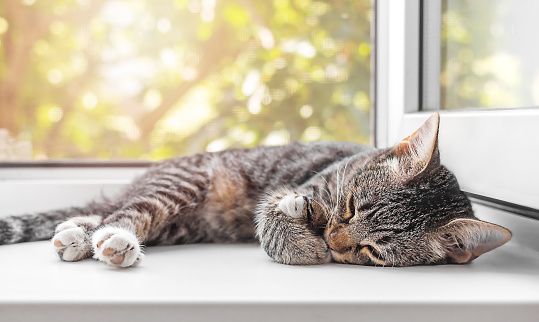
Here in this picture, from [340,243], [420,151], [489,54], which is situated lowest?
[340,243]

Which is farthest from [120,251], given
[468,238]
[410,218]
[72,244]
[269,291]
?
[468,238]

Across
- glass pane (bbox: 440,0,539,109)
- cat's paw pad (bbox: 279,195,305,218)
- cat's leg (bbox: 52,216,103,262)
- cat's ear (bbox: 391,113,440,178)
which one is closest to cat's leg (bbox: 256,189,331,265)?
cat's paw pad (bbox: 279,195,305,218)

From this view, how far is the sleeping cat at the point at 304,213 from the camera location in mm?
1092

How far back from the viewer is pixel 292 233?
115cm

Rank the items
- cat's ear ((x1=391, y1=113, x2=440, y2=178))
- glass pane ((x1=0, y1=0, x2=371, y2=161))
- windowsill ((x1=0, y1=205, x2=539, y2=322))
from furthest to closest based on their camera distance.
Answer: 1. glass pane ((x1=0, y1=0, x2=371, y2=161))
2. cat's ear ((x1=391, y1=113, x2=440, y2=178))
3. windowsill ((x1=0, y1=205, x2=539, y2=322))

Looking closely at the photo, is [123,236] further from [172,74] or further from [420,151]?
[172,74]

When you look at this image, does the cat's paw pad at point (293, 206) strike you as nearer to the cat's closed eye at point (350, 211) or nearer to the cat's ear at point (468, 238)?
the cat's closed eye at point (350, 211)

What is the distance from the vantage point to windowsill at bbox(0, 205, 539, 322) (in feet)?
2.62

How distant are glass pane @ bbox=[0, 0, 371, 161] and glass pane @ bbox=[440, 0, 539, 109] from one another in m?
0.45

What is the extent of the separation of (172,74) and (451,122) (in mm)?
1167

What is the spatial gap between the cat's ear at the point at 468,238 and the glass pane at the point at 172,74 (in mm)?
1005

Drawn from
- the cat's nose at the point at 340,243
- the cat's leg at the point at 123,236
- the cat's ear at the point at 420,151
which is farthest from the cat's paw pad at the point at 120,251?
the cat's ear at the point at 420,151

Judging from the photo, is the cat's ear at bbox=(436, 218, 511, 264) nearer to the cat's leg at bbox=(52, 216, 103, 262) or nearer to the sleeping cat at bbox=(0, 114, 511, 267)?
the sleeping cat at bbox=(0, 114, 511, 267)

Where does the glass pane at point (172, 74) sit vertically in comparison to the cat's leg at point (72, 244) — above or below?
above
